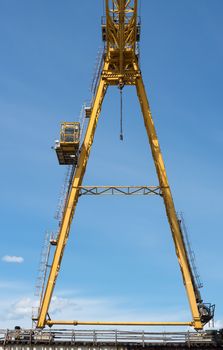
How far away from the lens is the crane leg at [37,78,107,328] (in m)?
32.9

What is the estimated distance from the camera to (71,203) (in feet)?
116

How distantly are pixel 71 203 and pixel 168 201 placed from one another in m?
6.78

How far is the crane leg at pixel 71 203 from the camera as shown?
32906 mm

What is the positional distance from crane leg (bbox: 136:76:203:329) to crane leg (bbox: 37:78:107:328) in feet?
10.5

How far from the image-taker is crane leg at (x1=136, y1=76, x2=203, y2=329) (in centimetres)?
3309

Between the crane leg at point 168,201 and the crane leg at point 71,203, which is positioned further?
the crane leg at point 168,201

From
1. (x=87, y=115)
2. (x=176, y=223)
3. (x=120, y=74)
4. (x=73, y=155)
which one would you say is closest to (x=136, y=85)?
(x=120, y=74)

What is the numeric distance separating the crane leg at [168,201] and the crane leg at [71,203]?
3203 millimetres

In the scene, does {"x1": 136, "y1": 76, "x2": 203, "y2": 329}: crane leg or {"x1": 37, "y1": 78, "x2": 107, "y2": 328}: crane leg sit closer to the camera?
{"x1": 37, "y1": 78, "x2": 107, "y2": 328}: crane leg

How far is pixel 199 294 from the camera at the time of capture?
34719mm

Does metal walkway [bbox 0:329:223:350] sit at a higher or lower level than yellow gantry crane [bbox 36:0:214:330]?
lower

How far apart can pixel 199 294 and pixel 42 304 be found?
10.6m

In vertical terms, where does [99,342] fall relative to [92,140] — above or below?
A: below

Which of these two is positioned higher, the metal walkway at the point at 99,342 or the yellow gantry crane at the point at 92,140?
the yellow gantry crane at the point at 92,140
